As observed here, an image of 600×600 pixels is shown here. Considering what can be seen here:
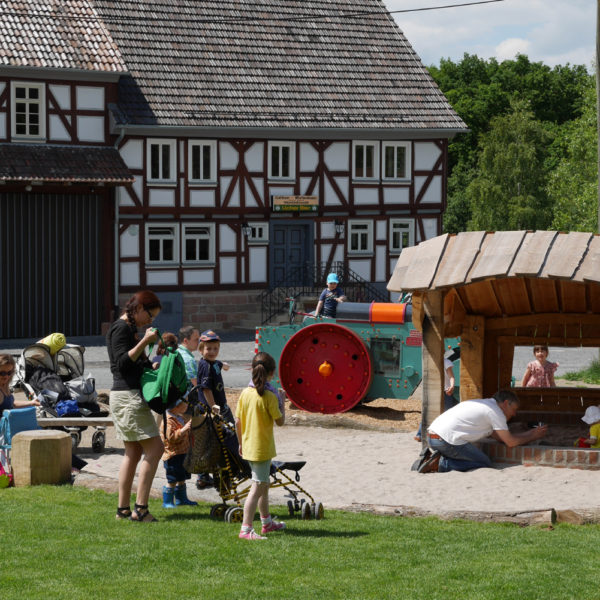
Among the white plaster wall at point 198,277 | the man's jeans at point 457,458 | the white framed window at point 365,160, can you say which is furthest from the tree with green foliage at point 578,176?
the man's jeans at point 457,458

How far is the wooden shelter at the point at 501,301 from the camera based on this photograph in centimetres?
1141

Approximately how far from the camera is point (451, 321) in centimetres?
1348

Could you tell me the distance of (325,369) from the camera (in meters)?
17.0

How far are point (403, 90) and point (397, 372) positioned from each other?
19.4 metres

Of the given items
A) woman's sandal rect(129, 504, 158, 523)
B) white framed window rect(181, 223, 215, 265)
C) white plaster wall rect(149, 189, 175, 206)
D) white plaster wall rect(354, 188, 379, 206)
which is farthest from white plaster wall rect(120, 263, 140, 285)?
woman's sandal rect(129, 504, 158, 523)

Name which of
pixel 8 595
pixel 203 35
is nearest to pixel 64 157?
pixel 203 35

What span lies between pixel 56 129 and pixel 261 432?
2184 cm

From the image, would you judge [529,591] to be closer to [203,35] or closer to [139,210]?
[139,210]

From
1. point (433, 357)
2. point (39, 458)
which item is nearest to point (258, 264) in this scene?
point (433, 357)

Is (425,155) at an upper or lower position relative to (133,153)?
upper

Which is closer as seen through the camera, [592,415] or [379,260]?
[592,415]

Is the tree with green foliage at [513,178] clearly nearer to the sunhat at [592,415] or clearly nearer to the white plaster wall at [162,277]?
the white plaster wall at [162,277]

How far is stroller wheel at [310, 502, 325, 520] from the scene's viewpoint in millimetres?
9930

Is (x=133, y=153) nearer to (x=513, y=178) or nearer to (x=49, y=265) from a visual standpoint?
(x=49, y=265)
